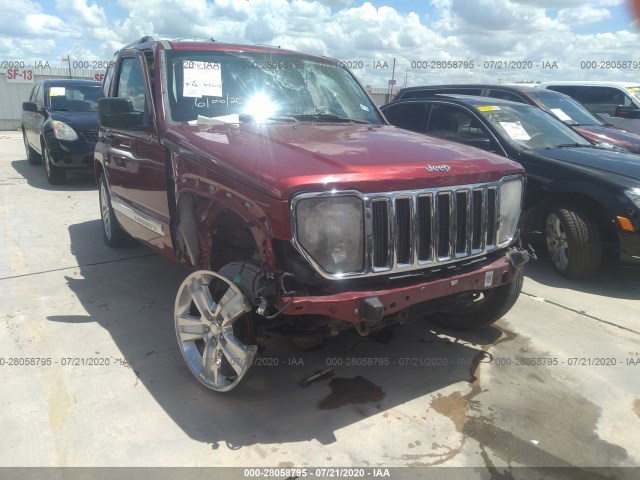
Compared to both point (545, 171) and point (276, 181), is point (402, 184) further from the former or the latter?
point (545, 171)

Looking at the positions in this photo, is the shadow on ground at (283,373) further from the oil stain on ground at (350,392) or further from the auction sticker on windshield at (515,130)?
the auction sticker on windshield at (515,130)

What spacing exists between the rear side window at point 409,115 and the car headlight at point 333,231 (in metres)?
4.57

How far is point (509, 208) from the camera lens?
11.0 feet

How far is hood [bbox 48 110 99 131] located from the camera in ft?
30.6

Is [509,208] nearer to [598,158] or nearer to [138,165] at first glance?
[598,158]

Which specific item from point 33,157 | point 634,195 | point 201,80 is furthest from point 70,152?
point 634,195

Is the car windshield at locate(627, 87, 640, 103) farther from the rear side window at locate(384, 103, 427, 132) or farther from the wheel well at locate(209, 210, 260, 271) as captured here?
the wheel well at locate(209, 210, 260, 271)

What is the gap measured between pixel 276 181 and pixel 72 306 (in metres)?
2.78

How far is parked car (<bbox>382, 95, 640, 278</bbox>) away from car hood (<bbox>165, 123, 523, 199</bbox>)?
2080 millimetres

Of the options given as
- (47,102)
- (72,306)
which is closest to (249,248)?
(72,306)

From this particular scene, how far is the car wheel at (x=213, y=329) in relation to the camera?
9.39 ft

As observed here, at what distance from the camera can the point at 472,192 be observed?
3043 millimetres

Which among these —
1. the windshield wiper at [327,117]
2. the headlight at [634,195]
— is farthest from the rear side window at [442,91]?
the windshield wiper at [327,117]

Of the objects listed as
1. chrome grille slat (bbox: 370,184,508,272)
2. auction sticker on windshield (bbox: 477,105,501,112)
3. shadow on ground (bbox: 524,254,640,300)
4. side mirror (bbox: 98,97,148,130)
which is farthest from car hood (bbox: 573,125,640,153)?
side mirror (bbox: 98,97,148,130)
